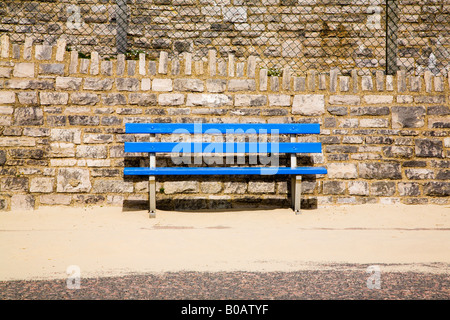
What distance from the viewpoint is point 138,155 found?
5176 mm

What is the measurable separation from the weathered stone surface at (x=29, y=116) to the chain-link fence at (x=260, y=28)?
277cm

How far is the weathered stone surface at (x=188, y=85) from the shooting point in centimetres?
519

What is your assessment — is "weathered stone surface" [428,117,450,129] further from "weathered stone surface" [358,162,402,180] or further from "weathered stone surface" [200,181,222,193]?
"weathered stone surface" [200,181,222,193]

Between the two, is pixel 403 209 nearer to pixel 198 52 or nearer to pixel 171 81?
pixel 171 81

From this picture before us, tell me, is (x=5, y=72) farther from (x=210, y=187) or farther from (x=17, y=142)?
(x=210, y=187)

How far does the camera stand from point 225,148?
5074mm

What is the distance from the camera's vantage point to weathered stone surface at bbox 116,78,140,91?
5.15 m

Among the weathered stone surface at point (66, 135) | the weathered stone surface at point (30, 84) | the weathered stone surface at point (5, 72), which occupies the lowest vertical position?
the weathered stone surface at point (66, 135)

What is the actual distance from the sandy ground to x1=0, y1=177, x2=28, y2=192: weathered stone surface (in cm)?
26

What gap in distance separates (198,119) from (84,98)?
116 cm

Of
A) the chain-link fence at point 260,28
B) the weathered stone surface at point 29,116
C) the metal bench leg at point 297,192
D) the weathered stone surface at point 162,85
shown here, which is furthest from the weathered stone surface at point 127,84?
the chain-link fence at point 260,28

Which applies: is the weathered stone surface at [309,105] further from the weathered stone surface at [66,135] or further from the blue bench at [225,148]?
the weathered stone surface at [66,135]

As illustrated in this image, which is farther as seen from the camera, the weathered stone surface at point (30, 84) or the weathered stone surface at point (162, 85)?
the weathered stone surface at point (162, 85)

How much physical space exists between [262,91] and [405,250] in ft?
7.88
